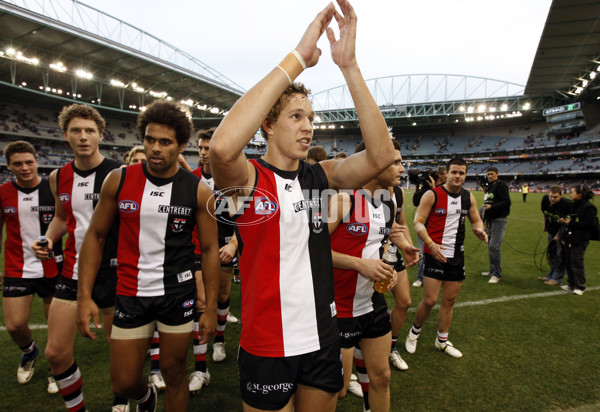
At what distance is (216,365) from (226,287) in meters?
1.04

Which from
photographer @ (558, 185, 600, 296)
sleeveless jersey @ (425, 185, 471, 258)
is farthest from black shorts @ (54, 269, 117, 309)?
photographer @ (558, 185, 600, 296)

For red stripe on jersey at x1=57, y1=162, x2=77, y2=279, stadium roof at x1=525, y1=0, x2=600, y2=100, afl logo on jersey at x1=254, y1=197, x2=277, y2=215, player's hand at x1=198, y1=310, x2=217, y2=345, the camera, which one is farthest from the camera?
stadium roof at x1=525, y1=0, x2=600, y2=100

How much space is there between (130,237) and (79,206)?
1.09m

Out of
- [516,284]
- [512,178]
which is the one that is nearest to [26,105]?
[516,284]

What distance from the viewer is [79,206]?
3.17 metres

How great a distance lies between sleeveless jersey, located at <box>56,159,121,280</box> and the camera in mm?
3150

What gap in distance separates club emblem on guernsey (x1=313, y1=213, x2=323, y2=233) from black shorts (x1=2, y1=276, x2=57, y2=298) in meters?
3.89

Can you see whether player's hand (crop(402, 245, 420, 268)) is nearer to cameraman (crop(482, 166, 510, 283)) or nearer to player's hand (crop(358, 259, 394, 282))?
player's hand (crop(358, 259, 394, 282))

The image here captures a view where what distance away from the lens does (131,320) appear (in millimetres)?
2453

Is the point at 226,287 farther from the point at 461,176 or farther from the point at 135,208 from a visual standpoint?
the point at 461,176

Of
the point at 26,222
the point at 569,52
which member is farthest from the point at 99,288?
the point at 569,52

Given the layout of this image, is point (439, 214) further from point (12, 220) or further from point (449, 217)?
point (12, 220)

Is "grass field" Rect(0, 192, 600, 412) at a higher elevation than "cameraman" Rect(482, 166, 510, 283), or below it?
below

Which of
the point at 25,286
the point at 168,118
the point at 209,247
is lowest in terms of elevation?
the point at 25,286
